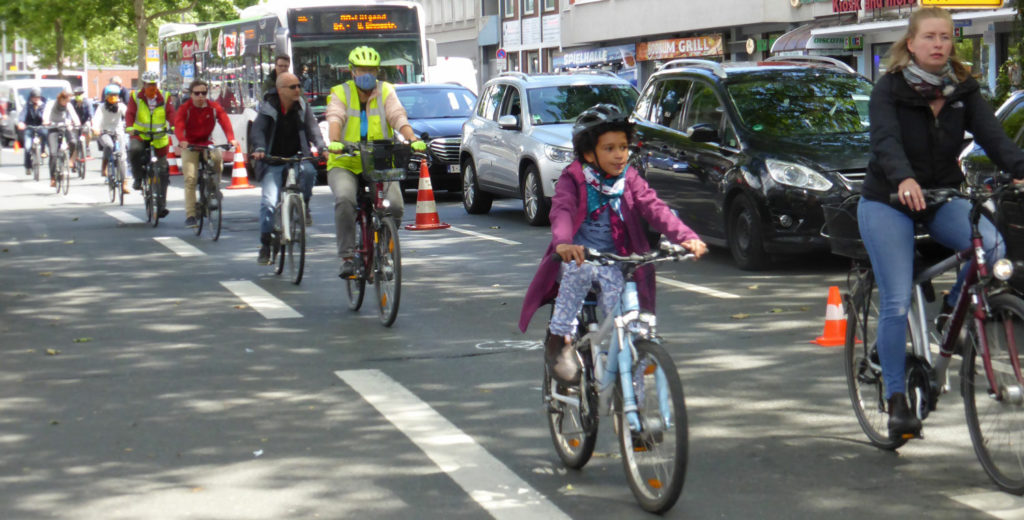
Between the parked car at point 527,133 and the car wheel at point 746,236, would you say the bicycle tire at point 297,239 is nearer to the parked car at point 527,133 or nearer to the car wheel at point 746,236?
the car wheel at point 746,236

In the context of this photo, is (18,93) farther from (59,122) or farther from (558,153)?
(558,153)

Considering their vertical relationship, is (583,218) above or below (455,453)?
above

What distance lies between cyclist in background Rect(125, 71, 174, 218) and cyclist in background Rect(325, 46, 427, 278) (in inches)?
300

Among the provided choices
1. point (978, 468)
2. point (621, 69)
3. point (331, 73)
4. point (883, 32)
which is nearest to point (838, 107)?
point (978, 468)

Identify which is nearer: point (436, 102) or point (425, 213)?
point (425, 213)

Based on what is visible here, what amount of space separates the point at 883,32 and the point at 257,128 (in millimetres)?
26160

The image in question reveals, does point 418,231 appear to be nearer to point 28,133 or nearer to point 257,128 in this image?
point 257,128

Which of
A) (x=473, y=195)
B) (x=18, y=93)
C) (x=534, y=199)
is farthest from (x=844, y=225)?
(x=18, y=93)

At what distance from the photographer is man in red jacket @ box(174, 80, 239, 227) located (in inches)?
635

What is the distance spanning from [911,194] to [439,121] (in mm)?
17133

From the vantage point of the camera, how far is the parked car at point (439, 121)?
2156 centimetres

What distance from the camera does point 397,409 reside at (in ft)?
23.5

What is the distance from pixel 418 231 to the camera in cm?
1698

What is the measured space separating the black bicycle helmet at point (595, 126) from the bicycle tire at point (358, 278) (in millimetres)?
4909
